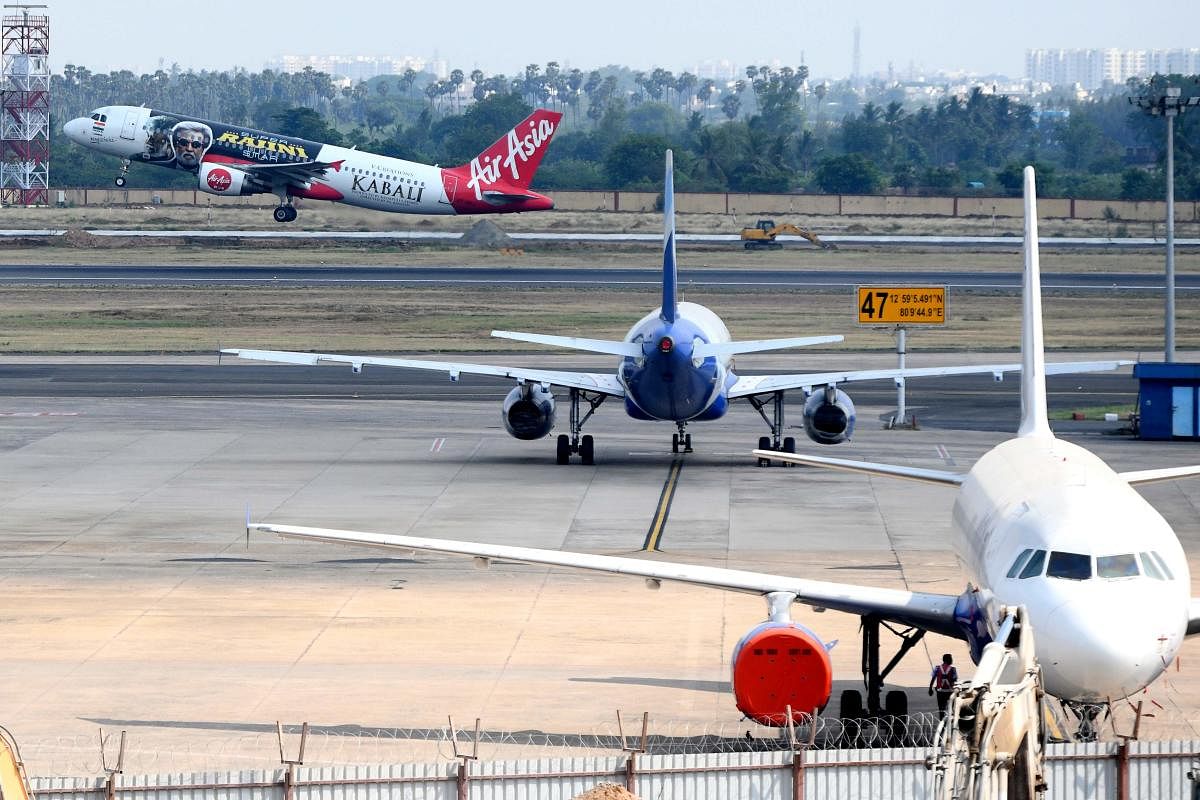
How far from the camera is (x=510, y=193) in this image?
13850 centimetres

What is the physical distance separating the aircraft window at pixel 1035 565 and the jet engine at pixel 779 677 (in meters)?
2.95

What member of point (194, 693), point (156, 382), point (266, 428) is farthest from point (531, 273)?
point (194, 693)

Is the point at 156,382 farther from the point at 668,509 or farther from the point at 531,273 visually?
the point at 531,273

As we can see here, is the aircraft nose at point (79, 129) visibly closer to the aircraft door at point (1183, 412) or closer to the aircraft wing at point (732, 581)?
the aircraft door at point (1183, 412)

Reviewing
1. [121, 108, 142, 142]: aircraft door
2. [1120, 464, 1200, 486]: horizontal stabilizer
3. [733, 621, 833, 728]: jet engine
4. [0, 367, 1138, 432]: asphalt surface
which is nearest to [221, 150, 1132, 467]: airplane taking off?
[0, 367, 1138, 432]: asphalt surface

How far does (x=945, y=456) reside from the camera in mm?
53312

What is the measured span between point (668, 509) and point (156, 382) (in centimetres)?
3300

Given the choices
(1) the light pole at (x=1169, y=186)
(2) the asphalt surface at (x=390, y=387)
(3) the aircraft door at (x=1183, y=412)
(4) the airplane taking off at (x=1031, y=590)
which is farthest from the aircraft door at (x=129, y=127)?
(4) the airplane taking off at (x=1031, y=590)

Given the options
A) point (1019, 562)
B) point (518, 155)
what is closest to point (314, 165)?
point (518, 155)

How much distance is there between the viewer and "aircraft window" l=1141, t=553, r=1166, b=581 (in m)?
20.7

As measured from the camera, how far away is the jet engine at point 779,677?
2253 cm

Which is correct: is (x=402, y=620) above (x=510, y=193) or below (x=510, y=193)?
below

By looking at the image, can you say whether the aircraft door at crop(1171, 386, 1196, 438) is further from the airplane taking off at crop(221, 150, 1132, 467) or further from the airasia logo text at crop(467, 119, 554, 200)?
the airasia logo text at crop(467, 119, 554, 200)

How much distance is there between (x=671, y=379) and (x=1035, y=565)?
2710 cm
